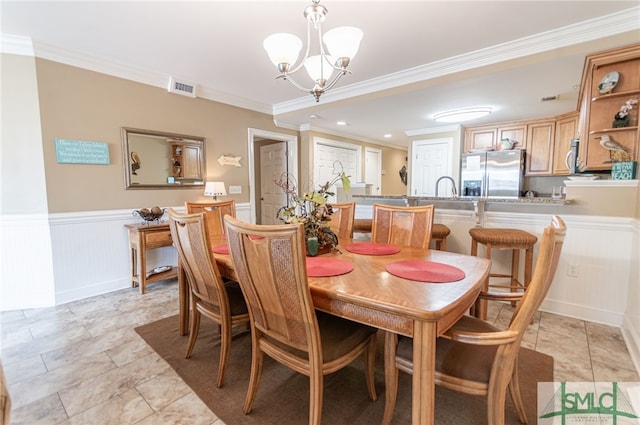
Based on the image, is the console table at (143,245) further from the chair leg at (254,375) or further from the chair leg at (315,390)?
the chair leg at (315,390)

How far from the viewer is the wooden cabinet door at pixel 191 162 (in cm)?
370

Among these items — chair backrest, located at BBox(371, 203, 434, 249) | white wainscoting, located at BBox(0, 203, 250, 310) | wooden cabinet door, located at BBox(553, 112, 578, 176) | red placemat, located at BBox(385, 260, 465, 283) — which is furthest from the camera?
wooden cabinet door, located at BBox(553, 112, 578, 176)

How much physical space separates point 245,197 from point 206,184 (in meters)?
0.78

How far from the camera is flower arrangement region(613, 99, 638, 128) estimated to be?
2316 mm

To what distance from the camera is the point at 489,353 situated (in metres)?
→ 1.26

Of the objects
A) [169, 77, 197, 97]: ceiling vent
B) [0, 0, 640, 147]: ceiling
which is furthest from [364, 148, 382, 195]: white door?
[169, 77, 197, 97]: ceiling vent

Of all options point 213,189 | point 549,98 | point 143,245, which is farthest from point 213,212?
point 549,98

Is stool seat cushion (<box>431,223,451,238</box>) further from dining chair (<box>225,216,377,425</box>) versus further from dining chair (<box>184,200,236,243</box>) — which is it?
dining chair (<box>184,200,236,243</box>)

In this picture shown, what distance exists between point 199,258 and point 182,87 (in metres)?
2.77

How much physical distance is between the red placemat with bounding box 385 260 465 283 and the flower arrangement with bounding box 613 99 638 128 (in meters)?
2.17

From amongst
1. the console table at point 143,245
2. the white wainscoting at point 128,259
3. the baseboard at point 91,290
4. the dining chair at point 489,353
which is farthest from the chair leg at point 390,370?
the baseboard at point 91,290

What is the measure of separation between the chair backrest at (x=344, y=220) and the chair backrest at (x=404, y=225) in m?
0.24

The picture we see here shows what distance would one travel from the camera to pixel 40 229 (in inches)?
109

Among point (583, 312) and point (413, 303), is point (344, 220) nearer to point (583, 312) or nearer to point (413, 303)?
point (413, 303)
